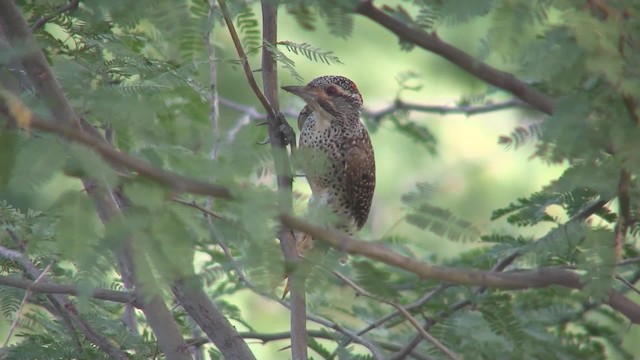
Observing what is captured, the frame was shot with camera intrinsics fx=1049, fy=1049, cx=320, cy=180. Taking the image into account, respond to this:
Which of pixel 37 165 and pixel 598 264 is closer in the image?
pixel 37 165

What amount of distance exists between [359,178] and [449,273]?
2497 mm

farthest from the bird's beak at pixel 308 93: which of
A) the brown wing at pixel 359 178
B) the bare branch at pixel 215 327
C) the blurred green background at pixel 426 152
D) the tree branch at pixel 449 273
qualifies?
the blurred green background at pixel 426 152

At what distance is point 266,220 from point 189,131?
1.50 meters

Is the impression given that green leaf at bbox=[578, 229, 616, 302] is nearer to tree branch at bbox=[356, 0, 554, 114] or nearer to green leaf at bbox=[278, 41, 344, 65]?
tree branch at bbox=[356, 0, 554, 114]

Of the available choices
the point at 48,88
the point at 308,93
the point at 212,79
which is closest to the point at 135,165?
the point at 48,88

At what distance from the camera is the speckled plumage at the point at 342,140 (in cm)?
460

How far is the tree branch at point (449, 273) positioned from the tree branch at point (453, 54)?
539 millimetres

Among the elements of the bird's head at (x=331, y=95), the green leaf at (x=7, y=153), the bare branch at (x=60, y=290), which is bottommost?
the bird's head at (x=331, y=95)

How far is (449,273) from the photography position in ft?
7.47

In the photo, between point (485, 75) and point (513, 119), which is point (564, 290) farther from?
point (513, 119)

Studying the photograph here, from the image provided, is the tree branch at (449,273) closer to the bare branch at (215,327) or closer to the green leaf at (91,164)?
the green leaf at (91,164)

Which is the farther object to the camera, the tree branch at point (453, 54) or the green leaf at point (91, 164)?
the tree branch at point (453, 54)

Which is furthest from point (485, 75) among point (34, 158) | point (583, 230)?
point (34, 158)

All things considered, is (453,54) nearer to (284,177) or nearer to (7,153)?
(284,177)
